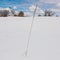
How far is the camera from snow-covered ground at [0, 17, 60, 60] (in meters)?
1.64

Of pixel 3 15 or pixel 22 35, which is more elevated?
pixel 3 15

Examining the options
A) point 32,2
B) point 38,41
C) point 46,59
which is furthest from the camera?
point 38,41

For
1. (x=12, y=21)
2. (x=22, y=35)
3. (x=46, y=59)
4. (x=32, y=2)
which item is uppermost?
(x=32, y=2)

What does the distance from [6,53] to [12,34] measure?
1.39ft

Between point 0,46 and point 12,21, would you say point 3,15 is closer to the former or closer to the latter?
point 12,21

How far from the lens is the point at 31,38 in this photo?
6.39ft

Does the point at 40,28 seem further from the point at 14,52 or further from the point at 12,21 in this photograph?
the point at 14,52

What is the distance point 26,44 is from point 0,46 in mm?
344

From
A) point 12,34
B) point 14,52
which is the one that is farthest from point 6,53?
point 12,34

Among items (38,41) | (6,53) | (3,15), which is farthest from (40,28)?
(6,53)

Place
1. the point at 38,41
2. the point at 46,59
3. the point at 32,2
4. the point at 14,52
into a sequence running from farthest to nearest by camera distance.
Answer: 1. the point at 38,41
2. the point at 32,2
3. the point at 14,52
4. the point at 46,59

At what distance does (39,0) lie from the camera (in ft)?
5.74

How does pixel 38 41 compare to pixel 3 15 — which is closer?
pixel 38 41

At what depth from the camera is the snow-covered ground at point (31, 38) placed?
64.6 inches
